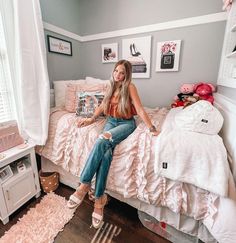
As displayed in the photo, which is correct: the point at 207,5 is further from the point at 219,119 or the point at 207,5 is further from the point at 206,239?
the point at 206,239

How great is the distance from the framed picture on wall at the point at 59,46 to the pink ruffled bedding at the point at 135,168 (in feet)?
3.91

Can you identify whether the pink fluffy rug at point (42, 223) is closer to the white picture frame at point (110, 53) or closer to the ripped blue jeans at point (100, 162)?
the ripped blue jeans at point (100, 162)

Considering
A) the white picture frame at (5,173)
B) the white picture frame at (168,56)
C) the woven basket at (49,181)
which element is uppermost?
the white picture frame at (168,56)

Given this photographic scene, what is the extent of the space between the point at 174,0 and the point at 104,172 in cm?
222

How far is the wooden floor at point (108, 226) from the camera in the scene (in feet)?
3.73

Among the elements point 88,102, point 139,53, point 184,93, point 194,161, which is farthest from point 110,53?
point 194,161

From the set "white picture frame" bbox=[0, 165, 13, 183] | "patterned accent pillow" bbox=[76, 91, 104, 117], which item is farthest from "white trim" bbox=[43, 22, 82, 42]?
"white picture frame" bbox=[0, 165, 13, 183]

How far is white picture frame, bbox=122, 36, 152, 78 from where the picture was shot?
2125 millimetres

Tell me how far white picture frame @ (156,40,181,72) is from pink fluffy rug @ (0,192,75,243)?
2045 millimetres

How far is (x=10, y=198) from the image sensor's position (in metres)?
1.25

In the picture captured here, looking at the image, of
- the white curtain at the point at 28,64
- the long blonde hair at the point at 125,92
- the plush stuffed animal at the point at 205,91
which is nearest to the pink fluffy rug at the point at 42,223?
the white curtain at the point at 28,64

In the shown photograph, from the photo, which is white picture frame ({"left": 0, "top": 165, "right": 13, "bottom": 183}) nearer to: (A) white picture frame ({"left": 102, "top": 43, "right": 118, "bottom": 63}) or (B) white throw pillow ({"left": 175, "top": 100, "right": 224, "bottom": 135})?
(B) white throw pillow ({"left": 175, "top": 100, "right": 224, "bottom": 135})

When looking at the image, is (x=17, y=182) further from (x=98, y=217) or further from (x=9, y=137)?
(x=98, y=217)

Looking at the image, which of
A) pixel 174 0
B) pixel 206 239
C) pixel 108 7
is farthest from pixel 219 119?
pixel 108 7
